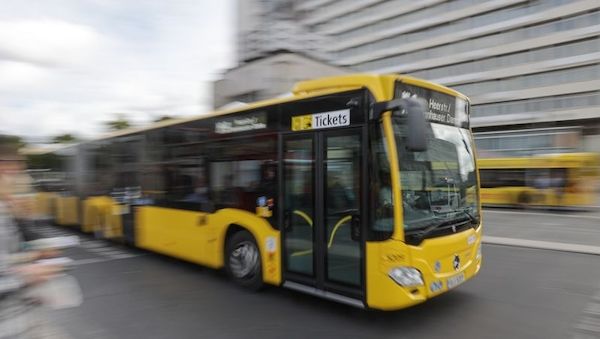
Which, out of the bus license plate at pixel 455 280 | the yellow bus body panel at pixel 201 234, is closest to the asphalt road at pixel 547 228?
the bus license plate at pixel 455 280

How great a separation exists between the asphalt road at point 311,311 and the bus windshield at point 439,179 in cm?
113

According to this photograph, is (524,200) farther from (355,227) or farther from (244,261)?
(355,227)

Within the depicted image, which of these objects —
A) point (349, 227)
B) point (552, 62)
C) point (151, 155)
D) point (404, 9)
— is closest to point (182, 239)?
point (151, 155)

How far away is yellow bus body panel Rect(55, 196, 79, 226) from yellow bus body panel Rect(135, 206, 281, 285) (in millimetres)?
4638

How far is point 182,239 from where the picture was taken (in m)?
8.12

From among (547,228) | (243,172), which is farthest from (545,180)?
(243,172)

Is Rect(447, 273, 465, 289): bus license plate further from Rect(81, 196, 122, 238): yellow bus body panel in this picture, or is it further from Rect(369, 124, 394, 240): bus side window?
Rect(81, 196, 122, 238): yellow bus body panel

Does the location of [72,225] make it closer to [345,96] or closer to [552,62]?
[345,96]

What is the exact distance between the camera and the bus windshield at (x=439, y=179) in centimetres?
506

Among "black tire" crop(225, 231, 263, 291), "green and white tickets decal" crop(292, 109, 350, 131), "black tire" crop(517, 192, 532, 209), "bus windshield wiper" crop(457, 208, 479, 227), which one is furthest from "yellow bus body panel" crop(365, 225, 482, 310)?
"black tire" crop(517, 192, 532, 209)

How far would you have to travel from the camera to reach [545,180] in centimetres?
2169

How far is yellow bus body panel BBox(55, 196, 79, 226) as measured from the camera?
13.2 m

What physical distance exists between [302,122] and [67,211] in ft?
34.6

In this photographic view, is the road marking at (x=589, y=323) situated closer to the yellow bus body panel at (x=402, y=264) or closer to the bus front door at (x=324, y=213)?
the yellow bus body panel at (x=402, y=264)
